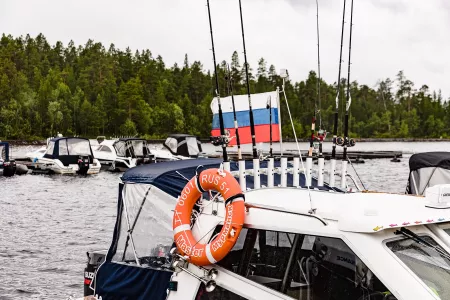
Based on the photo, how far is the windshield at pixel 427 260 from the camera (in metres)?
5.39

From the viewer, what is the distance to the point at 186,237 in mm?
6844

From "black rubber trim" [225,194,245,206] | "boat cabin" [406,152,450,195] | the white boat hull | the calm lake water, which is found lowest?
the calm lake water

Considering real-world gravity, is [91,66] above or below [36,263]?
above

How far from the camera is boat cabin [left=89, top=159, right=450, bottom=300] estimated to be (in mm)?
5430

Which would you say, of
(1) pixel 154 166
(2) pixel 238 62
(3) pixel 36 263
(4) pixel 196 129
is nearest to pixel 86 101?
(4) pixel 196 129

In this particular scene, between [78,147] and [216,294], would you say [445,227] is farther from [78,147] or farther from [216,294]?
[78,147]

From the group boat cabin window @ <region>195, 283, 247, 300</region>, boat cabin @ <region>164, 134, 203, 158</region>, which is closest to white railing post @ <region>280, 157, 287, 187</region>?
boat cabin window @ <region>195, 283, 247, 300</region>

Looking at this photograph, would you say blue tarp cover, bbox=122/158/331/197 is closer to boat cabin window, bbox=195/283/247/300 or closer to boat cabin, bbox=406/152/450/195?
boat cabin window, bbox=195/283/247/300

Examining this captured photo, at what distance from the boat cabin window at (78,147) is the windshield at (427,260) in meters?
46.4

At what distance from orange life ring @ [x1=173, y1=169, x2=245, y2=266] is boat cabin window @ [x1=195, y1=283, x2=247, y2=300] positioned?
0.30 metres

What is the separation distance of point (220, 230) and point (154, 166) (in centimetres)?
233

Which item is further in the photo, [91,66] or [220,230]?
[91,66]

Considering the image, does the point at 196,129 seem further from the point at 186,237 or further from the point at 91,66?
the point at 186,237

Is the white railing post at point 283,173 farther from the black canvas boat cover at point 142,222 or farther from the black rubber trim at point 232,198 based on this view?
the black rubber trim at point 232,198
